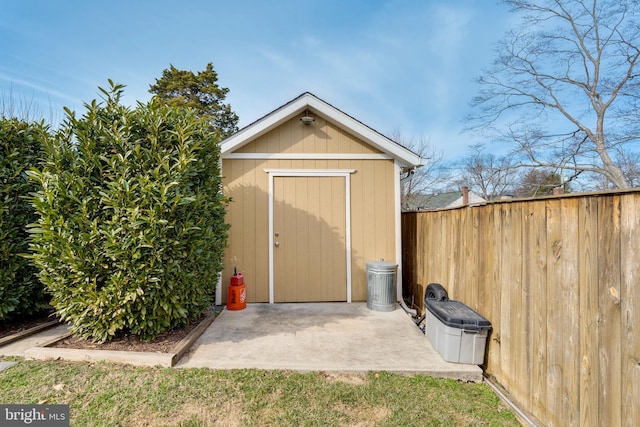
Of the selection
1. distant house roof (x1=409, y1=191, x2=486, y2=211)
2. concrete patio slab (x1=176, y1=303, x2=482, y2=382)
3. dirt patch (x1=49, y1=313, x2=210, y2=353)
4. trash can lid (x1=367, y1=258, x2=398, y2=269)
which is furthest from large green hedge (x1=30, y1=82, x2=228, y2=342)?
distant house roof (x1=409, y1=191, x2=486, y2=211)

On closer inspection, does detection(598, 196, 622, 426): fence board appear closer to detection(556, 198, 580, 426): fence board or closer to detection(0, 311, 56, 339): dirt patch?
detection(556, 198, 580, 426): fence board

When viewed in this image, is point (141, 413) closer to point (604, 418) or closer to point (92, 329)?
point (92, 329)

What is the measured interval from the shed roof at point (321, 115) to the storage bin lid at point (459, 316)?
2.57m

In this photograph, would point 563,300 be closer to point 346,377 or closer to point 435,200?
point 346,377

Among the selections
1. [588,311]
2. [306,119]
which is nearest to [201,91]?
[306,119]

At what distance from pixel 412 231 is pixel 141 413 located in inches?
172

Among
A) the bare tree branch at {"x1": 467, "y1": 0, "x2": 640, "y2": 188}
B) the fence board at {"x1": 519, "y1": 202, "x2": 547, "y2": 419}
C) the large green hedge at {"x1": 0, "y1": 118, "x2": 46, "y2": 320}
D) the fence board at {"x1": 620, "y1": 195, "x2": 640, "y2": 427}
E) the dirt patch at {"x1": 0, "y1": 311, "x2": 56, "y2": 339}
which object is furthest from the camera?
the bare tree branch at {"x1": 467, "y1": 0, "x2": 640, "y2": 188}

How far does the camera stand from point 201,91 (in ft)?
54.2

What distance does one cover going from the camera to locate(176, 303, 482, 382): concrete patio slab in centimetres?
271

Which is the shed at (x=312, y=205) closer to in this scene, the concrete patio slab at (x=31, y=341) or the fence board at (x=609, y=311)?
the concrete patio slab at (x=31, y=341)

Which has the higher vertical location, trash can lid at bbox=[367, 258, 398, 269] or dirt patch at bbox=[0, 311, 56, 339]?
trash can lid at bbox=[367, 258, 398, 269]

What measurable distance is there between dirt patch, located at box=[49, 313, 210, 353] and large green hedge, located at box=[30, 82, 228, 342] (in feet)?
0.27

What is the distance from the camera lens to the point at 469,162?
15.3 m

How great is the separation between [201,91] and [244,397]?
17911 mm
